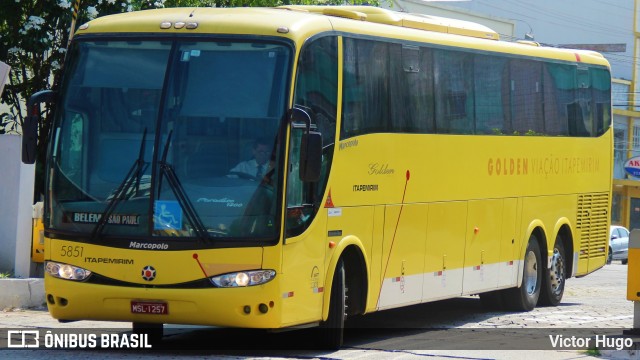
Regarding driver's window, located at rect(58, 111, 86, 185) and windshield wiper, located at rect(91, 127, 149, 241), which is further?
driver's window, located at rect(58, 111, 86, 185)

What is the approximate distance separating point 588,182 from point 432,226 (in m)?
5.68

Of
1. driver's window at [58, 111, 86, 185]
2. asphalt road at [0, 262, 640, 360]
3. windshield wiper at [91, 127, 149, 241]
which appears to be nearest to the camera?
windshield wiper at [91, 127, 149, 241]

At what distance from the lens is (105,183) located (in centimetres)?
1101

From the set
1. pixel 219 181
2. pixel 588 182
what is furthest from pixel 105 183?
pixel 588 182

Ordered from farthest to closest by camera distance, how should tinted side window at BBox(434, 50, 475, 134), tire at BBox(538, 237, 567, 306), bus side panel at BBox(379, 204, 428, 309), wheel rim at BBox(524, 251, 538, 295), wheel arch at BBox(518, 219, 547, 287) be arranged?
tire at BBox(538, 237, 567, 306) → wheel rim at BBox(524, 251, 538, 295) → wheel arch at BBox(518, 219, 547, 287) → tinted side window at BBox(434, 50, 475, 134) → bus side panel at BBox(379, 204, 428, 309)

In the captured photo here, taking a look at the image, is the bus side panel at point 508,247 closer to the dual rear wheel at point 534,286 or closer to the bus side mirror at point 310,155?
the dual rear wheel at point 534,286

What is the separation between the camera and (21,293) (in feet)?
51.3

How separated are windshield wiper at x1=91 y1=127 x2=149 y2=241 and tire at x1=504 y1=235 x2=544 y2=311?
778 centimetres

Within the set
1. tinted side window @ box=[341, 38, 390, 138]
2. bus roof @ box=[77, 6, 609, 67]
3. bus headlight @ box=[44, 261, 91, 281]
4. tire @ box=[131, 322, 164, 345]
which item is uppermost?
bus roof @ box=[77, 6, 609, 67]

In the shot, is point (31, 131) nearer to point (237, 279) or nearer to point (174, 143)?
point (174, 143)

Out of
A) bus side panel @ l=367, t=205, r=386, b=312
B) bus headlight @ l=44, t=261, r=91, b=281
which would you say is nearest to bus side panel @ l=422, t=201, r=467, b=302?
bus side panel @ l=367, t=205, r=386, b=312

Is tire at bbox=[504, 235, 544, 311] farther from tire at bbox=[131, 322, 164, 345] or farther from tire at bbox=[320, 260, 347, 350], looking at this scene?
tire at bbox=[131, 322, 164, 345]

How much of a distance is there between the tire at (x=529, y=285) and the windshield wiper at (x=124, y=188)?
7784 millimetres

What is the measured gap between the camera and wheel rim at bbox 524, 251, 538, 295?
685 inches
